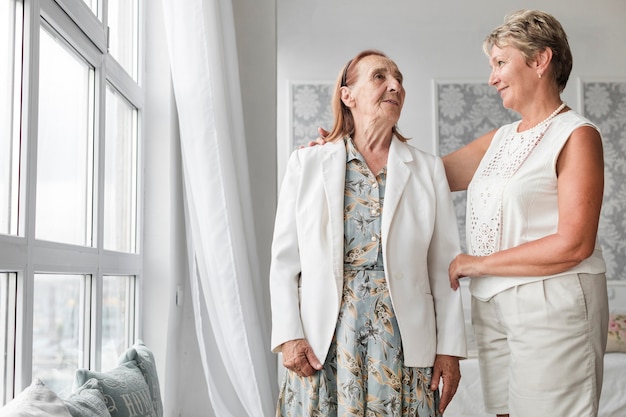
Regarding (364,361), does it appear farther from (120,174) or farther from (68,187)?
(120,174)

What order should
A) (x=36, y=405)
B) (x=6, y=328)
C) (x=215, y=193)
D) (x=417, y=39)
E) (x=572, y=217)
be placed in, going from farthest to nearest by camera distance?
(x=417, y=39) < (x=215, y=193) < (x=572, y=217) < (x=6, y=328) < (x=36, y=405)

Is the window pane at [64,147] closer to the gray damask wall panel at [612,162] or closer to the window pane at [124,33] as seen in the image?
the window pane at [124,33]

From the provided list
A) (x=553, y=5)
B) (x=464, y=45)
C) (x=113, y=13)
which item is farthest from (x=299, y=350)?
(x=553, y=5)

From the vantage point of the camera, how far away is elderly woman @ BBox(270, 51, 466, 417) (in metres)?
1.81

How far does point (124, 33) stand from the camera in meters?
2.59

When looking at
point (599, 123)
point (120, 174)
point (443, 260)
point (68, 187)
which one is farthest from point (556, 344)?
point (599, 123)

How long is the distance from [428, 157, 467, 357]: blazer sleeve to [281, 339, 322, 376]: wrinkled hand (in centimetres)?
33

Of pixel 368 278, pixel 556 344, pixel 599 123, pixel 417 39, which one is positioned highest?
pixel 417 39

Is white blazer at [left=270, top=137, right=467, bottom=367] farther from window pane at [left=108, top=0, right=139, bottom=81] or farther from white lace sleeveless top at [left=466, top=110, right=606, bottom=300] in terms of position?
window pane at [left=108, top=0, right=139, bottom=81]

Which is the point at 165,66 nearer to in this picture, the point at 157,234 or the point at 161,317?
the point at 157,234

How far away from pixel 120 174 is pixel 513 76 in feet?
4.45

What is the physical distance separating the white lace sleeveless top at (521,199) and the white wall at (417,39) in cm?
330

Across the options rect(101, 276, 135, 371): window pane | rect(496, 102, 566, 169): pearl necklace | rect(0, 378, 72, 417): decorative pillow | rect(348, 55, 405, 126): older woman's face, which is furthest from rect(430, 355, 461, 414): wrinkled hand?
rect(101, 276, 135, 371): window pane

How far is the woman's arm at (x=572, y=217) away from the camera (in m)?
1.77
